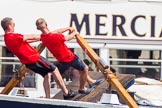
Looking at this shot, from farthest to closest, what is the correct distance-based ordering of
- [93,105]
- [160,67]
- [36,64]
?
[160,67] → [36,64] → [93,105]

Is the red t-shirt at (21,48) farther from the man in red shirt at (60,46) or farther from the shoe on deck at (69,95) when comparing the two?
the shoe on deck at (69,95)

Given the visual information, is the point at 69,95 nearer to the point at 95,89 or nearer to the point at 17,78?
the point at 95,89

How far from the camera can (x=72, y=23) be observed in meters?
12.8

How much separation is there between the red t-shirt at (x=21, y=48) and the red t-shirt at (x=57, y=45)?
216 millimetres

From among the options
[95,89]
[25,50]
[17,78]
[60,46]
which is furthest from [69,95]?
[17,78]

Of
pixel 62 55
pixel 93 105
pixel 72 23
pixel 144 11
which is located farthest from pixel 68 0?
pixel 93 105

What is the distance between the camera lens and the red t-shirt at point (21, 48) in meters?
9.87

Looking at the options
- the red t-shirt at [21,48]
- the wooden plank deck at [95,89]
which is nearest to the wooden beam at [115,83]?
the wooden plank deck at [95,89]

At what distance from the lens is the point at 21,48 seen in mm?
9906

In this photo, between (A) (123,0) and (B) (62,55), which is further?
(A) (123,0)

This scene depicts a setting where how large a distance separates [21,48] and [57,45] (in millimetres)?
467

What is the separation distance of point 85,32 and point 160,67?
1.37m

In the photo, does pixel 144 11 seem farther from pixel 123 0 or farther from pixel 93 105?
pixel 93 105

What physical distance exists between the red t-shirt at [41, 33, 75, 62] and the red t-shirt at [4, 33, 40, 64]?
22 cm
